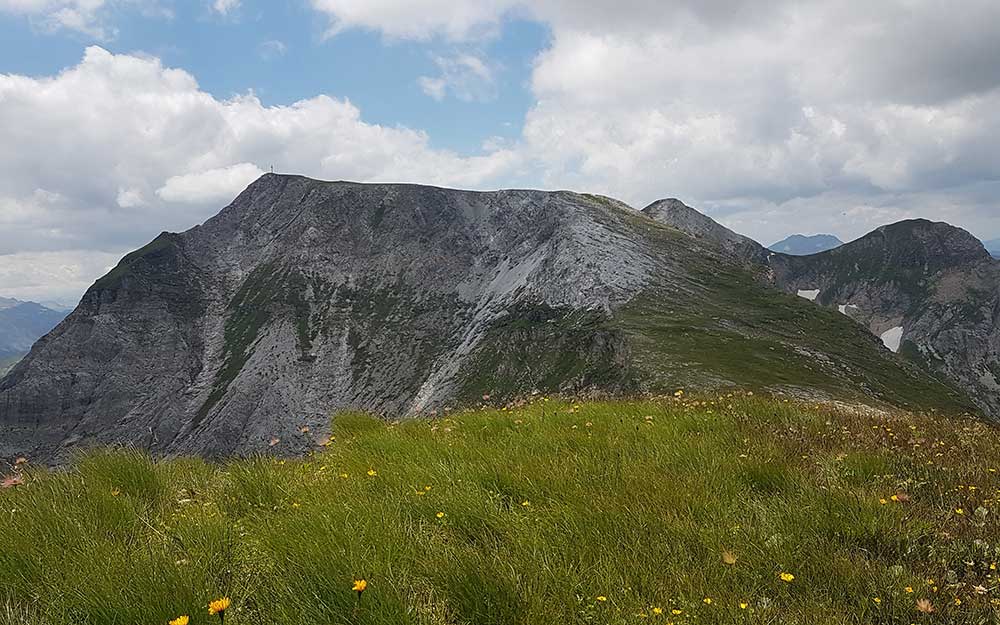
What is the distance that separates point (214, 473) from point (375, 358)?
138558 millimetres

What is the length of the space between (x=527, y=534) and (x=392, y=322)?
14763 centimetres

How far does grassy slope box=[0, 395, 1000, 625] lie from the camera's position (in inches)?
126

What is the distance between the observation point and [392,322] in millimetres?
148875

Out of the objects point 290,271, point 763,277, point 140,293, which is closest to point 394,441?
point 763,277

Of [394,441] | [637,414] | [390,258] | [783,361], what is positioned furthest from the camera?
[390,258]

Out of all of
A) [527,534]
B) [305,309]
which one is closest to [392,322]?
[305,309]

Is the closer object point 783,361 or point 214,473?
point 214,473

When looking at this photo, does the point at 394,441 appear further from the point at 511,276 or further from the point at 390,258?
the point at 390,258

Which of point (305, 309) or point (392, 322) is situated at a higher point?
point (305, 309)

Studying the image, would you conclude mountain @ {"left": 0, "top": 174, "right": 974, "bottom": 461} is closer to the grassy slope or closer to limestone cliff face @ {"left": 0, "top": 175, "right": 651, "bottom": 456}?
limestone cliff face @ {"left": 0, "top": 175, "right": 651, "bottom": 456}

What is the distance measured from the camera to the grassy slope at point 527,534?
3.19 metres

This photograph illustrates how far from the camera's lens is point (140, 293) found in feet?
554

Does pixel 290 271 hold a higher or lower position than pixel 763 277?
higher

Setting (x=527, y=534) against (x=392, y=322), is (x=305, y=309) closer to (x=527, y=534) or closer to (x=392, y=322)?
(x=392, y=322)
